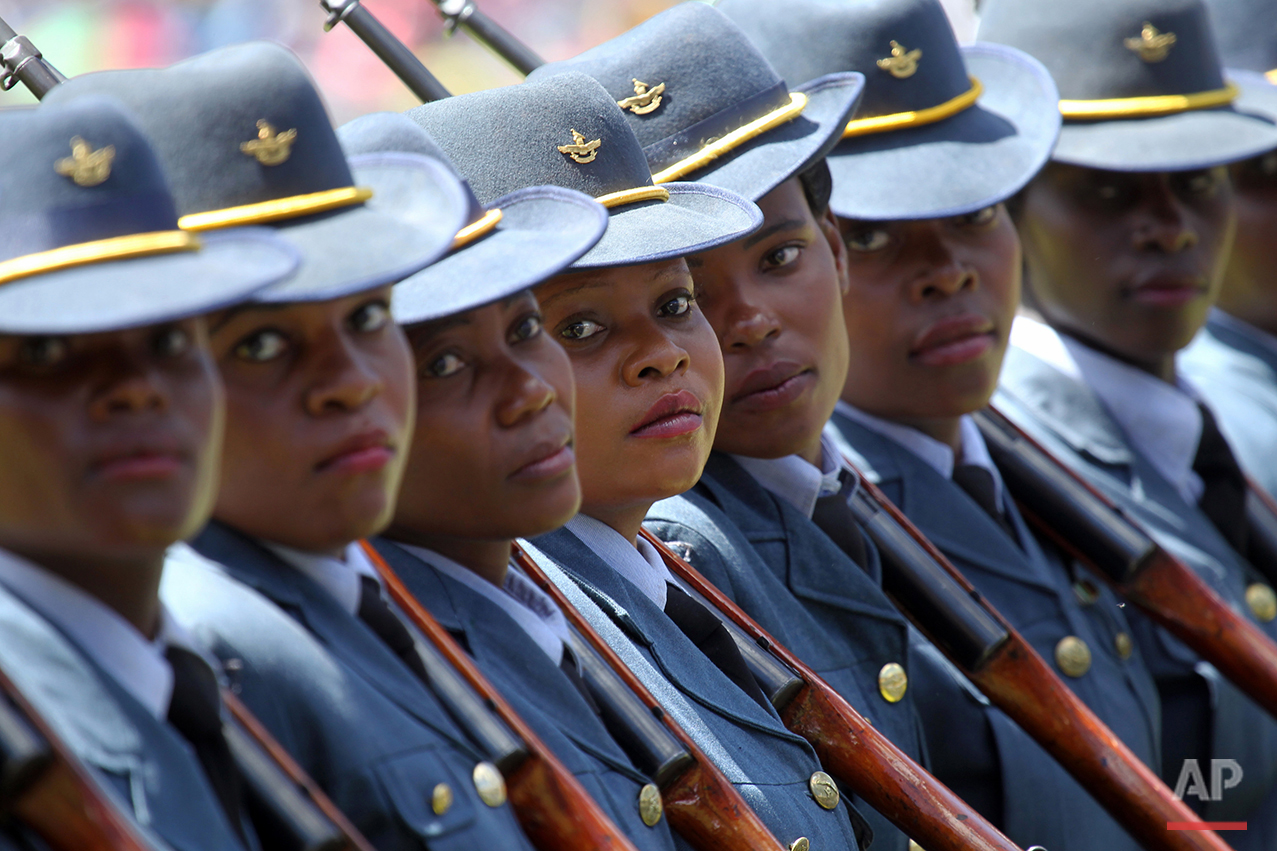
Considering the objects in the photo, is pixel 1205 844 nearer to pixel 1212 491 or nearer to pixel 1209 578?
pixel 1209 578

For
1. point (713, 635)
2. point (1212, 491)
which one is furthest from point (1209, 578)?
point (713, 635)

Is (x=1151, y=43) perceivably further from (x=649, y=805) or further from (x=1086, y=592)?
(x=649, y=805)

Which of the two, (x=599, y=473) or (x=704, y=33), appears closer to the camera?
(x=599, y=473)

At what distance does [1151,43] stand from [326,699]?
338 cm

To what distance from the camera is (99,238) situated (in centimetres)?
164

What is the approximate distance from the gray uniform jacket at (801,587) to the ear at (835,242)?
52cm

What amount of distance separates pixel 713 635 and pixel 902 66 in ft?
5.08

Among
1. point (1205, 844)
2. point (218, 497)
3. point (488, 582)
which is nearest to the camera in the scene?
point (218, 497)

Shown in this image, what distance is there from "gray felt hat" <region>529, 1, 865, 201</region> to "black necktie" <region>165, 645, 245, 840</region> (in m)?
1.61

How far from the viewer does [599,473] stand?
2701 mm

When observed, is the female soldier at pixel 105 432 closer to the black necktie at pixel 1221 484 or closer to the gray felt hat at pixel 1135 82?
the gray felt hat at pixel 1135 82

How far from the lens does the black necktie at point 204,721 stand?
1714 mm

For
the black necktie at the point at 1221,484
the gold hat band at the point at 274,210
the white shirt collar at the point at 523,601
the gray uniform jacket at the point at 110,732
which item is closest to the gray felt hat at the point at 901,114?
the black necktie at the point at 1221,484

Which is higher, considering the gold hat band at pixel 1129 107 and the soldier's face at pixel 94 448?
the soldier's face at pixel 94 448
